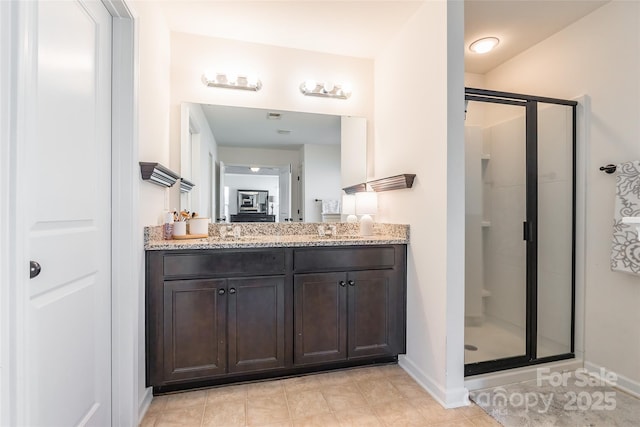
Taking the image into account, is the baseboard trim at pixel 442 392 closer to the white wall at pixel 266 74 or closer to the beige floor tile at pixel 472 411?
the beige floor tile at pixel 472 411

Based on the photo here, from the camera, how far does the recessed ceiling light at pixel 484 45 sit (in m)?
2.46

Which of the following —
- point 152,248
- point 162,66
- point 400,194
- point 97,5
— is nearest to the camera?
point 97,5

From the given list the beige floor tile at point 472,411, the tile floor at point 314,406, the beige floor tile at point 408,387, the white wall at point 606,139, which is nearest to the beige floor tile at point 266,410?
the tile floor at point 314,406

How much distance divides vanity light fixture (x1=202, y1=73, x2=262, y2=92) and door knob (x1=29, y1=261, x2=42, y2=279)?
1821mm

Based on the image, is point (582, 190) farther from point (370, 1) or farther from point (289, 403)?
point (289, 403)

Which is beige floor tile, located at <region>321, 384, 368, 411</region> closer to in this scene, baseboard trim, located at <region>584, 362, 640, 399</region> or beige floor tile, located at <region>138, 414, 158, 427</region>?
beige floor tile, located at <region>138, 414, 158, 427</region>

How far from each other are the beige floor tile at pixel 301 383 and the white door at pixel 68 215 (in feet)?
3.12

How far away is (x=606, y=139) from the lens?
81.4 inches

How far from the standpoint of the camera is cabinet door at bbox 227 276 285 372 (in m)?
1.90

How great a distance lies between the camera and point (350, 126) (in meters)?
2.69

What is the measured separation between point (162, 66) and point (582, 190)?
309 cm

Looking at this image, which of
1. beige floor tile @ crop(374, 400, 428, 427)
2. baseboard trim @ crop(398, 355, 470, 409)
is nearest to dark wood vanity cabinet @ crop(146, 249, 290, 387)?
beige floor tile @ crop(374, 400, 428, 427)

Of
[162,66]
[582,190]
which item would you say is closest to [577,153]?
[582,190]

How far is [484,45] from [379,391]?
274 centimetres
